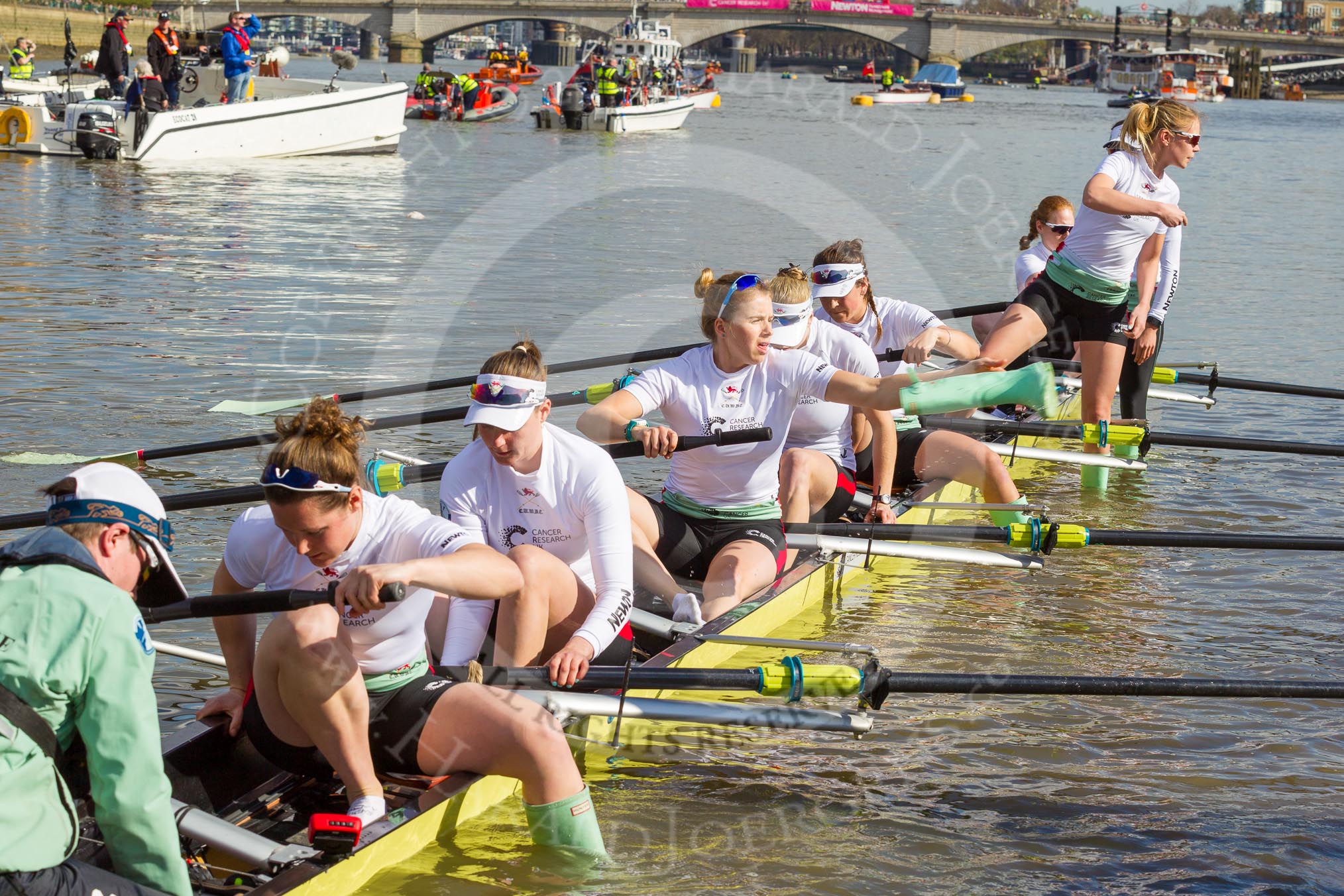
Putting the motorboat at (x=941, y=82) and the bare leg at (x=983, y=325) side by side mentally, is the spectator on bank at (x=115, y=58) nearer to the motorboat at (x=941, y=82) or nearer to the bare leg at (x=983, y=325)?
the bare leg at (x=983, y=325)

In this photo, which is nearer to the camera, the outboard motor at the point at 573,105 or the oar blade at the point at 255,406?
the oar blade at the point at 255,406

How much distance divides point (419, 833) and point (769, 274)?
592 inches

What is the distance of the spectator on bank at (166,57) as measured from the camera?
23953mm

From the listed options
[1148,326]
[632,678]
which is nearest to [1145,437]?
[1148,326]

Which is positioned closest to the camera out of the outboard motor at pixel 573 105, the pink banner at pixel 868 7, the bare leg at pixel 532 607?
the bare leg at pixel 532 607

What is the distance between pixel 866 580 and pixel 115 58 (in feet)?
77.6

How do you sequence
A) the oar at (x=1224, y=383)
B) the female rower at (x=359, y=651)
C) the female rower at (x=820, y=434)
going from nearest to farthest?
the female rower at (x=359, y=651), the female rower at (x=820, y=434), the oar at (x=1224, y=383)

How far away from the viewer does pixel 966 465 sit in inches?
309

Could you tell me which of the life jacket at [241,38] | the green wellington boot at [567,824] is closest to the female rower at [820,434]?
the green wellington boot at [567,824]

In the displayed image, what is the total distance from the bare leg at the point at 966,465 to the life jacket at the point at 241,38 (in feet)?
66.4

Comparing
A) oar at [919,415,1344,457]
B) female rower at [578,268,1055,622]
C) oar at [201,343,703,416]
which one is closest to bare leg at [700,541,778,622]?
female rower at [578,268,1055,622]

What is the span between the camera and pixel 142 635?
2.83m

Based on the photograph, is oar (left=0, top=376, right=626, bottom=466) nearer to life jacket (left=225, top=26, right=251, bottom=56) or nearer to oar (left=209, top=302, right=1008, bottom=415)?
oar (left=209, top=302, right=1008, bottom=415)

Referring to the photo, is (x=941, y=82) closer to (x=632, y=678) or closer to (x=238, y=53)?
(x=238, y=53)
